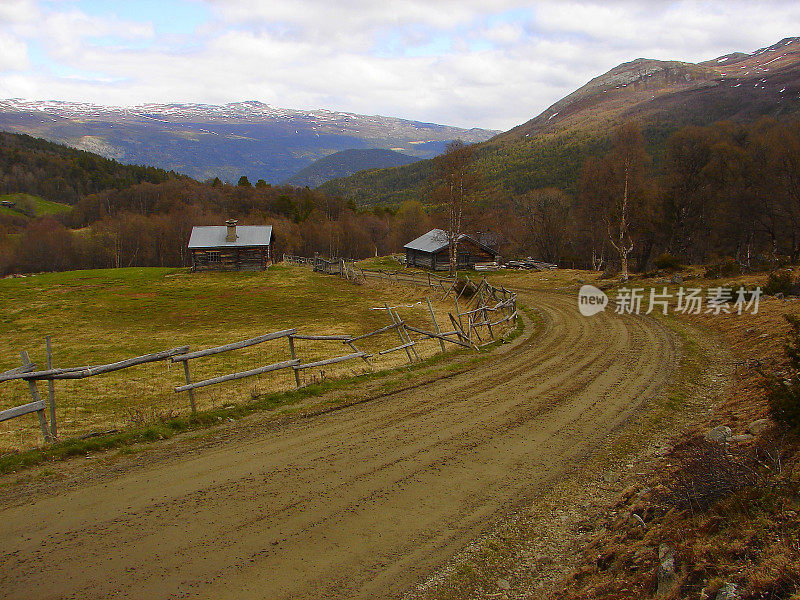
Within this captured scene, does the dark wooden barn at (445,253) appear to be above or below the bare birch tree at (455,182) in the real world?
below

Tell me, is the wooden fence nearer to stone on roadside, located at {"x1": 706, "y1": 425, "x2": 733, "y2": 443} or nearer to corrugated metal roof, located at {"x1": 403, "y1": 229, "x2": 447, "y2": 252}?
corrugated metal roof, located at {"x1": 403, "y1": 229, "x2": 447, "y2": 252}

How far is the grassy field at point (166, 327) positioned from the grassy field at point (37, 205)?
89.2m

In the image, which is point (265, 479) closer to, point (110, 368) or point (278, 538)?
point (278, 538)

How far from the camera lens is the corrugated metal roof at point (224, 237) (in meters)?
53.7

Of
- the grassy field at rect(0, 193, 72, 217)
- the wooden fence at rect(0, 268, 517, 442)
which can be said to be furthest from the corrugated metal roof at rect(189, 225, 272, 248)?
the grassy field at rect(0, 193, 72, 217)

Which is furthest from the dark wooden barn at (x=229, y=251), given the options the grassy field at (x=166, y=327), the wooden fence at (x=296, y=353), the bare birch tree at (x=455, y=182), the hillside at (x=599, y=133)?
the hillside at (x=599, y=133)

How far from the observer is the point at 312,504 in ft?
22.5

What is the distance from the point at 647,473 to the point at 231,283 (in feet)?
142

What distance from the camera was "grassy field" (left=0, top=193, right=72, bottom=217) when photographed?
383ft

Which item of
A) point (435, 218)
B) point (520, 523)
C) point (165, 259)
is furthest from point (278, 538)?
point (165, 259)

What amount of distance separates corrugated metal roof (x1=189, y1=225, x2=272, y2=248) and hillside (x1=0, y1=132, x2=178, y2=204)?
9385 cm

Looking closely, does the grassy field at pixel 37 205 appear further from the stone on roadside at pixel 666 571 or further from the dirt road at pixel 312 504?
the stone on roadside at pixel 666 571

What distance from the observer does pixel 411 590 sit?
5234 millimetres

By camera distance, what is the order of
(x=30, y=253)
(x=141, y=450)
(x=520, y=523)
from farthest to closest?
(x=30, y=253) → (x=141, y=450) → (x=520, y=523)
